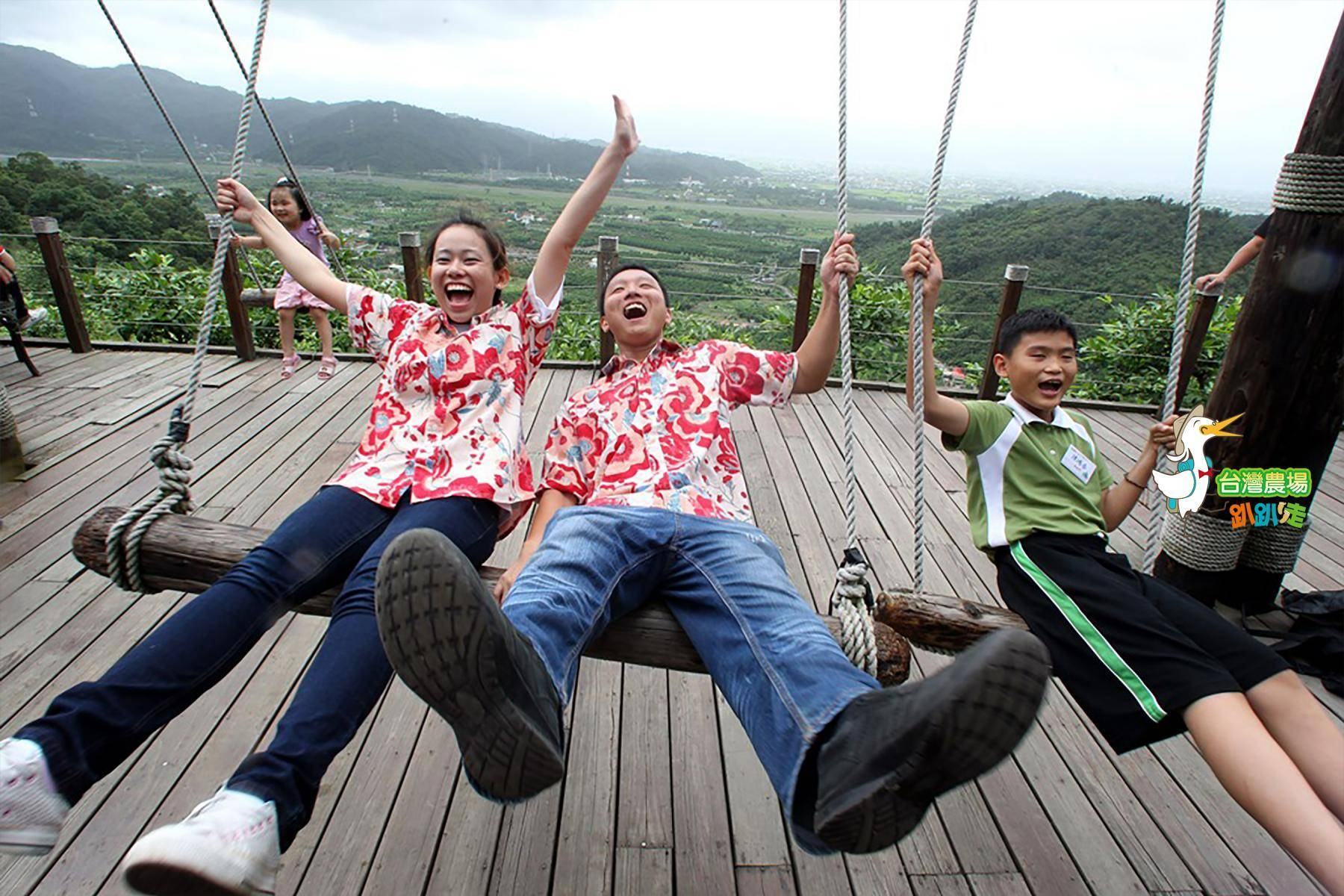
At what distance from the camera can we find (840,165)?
1.49 meters

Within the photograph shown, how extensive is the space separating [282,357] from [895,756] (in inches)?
186

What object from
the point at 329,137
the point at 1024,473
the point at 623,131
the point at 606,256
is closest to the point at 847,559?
the point at 1024,473

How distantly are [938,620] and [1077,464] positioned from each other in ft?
1.89

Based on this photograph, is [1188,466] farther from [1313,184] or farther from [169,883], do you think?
[169,883]

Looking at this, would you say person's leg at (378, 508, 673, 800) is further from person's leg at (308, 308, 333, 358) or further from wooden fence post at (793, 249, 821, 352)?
person's leg at (308, 308, 333, 358)

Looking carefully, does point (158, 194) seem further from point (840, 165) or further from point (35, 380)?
point (840, 165)

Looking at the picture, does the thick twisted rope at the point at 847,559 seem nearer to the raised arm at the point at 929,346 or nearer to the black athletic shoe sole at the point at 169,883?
the raised arm at the point at 929,346

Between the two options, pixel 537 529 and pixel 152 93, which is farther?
pixel 152 93

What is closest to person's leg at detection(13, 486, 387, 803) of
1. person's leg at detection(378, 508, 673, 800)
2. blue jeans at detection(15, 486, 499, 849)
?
blue jeans at detection(15, 486, 499, 849)

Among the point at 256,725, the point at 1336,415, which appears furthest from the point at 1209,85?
the point at 256,725

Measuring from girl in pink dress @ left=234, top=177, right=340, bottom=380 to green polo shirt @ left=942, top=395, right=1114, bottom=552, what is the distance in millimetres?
3469

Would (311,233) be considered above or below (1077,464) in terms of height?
above

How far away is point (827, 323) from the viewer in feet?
4.76

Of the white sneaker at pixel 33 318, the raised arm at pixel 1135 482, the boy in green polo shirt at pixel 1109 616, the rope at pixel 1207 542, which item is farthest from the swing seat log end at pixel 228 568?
the white sneaker at pixel 33 318
